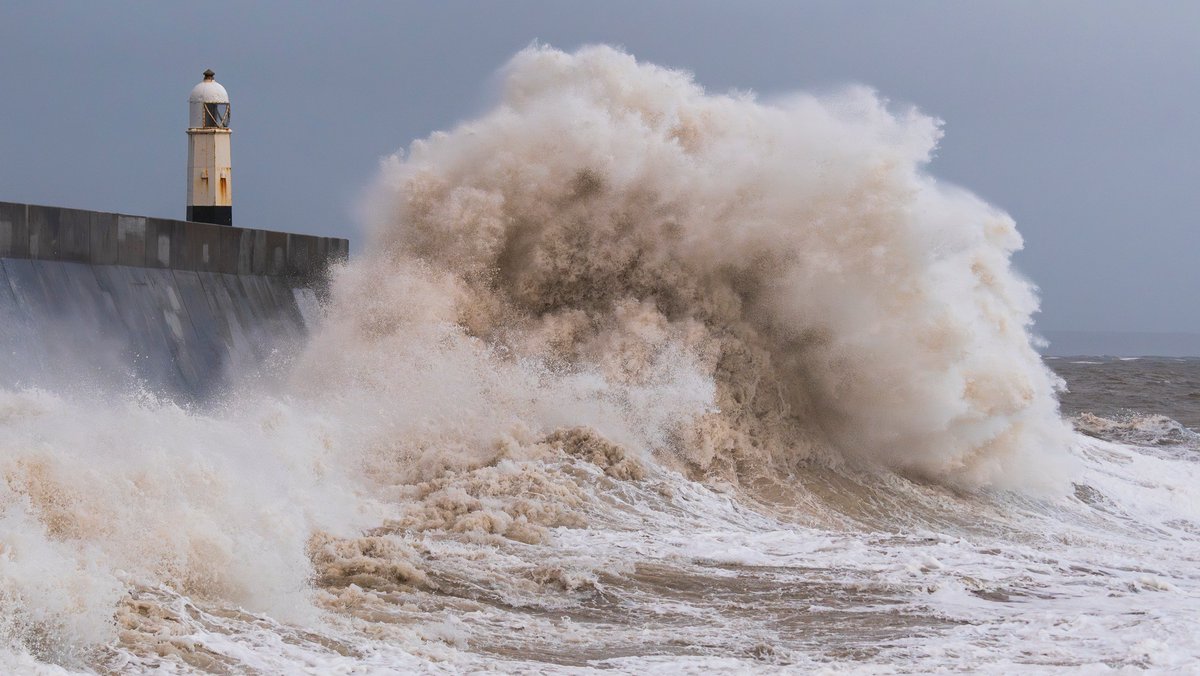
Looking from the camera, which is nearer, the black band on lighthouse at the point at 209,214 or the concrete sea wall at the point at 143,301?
the concrete sea wall at the point at 143,301

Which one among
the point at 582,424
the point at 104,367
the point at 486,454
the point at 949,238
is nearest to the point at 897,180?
the point at 949,238

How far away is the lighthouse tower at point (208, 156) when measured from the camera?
15039 millimetres

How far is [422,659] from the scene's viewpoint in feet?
19.6

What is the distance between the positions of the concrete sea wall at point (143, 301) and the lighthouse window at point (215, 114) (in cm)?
289

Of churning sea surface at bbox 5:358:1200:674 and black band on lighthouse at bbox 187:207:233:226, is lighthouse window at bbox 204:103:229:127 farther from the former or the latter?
churning sea surface at bbox 5:358:1200:674

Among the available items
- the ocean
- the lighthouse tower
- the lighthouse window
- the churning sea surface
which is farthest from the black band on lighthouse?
the churning sea surface

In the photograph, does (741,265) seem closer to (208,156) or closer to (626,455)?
(626,455)

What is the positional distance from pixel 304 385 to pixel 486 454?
230 cm

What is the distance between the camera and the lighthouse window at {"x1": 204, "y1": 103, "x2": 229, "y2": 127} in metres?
15.1

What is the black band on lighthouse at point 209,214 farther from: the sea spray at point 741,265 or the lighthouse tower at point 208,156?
the sea spray at point 741,265

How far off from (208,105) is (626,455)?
24.6 ft

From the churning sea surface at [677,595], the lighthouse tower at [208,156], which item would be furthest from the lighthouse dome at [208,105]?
the churning sea surface at [677,595]

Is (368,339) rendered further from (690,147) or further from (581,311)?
(690,147)

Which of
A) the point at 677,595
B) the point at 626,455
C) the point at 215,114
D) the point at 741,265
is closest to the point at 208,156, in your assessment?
the point at 215,114
